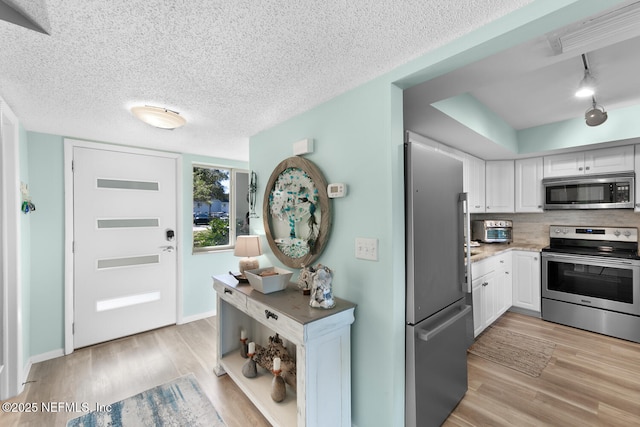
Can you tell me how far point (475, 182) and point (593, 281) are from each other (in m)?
1.67

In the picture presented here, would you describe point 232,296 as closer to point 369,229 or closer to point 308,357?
point 308,357

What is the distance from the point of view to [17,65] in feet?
4.99

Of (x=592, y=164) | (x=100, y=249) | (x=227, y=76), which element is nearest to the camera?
(x=227, y=76)

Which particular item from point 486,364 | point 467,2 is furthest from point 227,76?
point 486,364

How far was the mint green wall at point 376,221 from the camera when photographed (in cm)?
159

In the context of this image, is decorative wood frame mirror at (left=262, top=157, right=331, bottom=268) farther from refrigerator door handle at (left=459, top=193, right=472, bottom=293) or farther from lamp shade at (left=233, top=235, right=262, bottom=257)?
refrigerator door handle at (left=459, top=193, right=472, bottom=293)

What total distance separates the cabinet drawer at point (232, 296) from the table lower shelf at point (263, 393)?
57cm

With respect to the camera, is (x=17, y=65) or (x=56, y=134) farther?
(x=56, y=134)

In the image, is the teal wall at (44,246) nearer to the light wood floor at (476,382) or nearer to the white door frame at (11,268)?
the light wood floor at (476,382)

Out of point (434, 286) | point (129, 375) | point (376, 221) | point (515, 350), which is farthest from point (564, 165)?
point (129, 375)

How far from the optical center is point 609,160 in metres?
3.21

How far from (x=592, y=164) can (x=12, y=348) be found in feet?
19.7

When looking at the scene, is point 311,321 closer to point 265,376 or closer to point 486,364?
point 265,376

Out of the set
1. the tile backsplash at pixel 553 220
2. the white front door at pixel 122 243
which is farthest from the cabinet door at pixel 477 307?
the white front door at pixel 122 243
